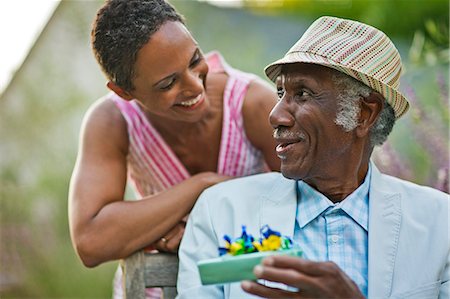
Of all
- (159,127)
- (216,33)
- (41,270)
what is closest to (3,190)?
(41,270)

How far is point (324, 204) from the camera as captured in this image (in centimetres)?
248

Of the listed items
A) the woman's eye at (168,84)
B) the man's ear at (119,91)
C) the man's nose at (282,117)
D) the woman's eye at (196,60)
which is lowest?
the man's nose at (282,117)

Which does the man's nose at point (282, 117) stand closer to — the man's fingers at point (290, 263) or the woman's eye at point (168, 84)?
the woman's eye at point (168, 84)

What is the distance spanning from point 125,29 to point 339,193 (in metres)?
0.82

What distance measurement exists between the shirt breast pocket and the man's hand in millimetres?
425

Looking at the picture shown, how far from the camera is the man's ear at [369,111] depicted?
246 centimetres

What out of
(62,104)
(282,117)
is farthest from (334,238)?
(62,104)

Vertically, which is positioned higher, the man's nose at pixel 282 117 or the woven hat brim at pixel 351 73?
the woven hat brim at pixel 351 73

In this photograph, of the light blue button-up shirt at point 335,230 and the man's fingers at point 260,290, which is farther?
the light blue button-up shirt at point 335,230

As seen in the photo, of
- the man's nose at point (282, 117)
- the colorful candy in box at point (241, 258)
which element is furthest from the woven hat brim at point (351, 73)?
the colorful candy in box at point (241, 258)

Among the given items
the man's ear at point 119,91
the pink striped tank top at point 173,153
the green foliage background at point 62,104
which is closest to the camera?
the man's ear at point 119,91

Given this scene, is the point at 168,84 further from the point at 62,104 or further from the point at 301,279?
the point at 62,104

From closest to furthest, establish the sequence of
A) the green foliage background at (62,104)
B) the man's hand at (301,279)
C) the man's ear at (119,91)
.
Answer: the man's hand at (301,279), the man's ear at (119,91), the green foliage background at (62,104)

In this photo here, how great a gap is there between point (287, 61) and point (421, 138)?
1.19 metres
